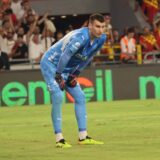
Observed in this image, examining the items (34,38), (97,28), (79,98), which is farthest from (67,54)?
(34,38)

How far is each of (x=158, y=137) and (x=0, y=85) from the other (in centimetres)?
1086

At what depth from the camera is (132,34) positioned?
24469 mm

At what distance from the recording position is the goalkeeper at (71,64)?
1183 centimetres

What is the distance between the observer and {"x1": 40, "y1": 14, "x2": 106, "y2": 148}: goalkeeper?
11.8 m

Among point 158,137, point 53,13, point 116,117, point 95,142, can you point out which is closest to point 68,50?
point 95,142

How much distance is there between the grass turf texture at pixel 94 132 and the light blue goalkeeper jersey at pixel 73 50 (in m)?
1.30

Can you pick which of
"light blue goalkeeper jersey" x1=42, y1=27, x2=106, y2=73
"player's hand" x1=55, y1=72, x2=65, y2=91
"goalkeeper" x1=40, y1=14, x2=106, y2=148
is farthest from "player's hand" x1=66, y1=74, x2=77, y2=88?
"player's hand" x1=55, y1=72, x2=65, y2=91

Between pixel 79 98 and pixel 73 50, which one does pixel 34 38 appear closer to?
pixel 79 98

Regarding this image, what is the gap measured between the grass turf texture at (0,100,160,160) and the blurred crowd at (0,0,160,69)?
2512 mm

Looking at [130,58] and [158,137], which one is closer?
[158,137]

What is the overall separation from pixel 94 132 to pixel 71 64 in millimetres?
2582

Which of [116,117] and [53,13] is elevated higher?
[53,13]

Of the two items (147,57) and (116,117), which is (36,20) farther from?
(116,117)

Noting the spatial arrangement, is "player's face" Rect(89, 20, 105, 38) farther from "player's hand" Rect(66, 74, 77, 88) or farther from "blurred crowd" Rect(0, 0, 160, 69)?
"blurred crowd" Rect(0, 0, 160, 69)
